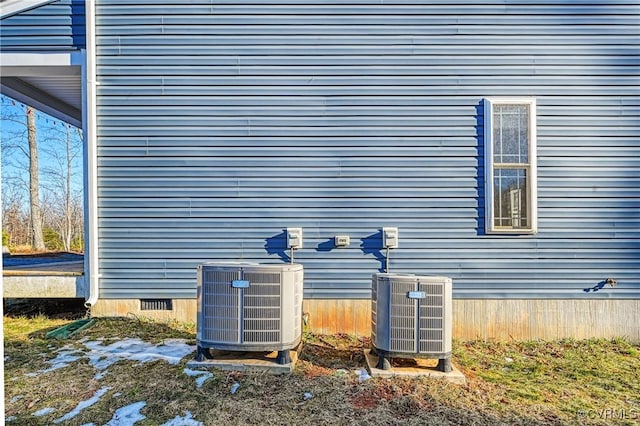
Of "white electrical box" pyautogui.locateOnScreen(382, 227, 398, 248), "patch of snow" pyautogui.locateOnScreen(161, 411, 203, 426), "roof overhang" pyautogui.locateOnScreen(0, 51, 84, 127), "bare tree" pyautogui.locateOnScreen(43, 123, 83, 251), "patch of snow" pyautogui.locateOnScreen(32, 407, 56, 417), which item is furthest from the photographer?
"bare tree" pyautogui.locateOnScreen(43, 123, 83, 251)

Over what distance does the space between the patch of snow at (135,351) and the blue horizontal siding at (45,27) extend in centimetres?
333

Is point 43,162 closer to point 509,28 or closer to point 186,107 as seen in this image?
point 186,107

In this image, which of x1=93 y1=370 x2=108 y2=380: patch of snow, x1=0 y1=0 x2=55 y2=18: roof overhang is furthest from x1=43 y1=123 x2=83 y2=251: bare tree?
x1=93 y1=370 x2=108 y2=380: patch of snow

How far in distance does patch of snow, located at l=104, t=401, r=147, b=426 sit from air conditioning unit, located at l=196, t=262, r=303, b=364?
0.65 meters

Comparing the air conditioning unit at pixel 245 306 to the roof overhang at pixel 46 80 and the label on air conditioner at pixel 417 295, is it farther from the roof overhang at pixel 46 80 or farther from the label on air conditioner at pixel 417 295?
the roof overhang at pixel 46 80

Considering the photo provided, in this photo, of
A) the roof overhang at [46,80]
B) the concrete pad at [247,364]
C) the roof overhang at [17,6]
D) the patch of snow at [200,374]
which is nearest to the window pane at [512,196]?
the concrete pad at [247,364]

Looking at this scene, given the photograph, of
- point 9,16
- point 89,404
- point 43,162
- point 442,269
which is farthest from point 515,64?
point 43,162

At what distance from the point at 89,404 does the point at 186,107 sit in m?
3.03

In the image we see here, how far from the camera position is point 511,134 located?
169 inches

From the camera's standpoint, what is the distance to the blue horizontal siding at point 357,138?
4285 millimetres

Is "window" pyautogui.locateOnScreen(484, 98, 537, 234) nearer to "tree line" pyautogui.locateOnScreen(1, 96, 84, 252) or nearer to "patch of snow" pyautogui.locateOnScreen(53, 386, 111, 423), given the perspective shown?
"patch of snow" pyautogui.locateOnScreen(53, 386, 111, 423)

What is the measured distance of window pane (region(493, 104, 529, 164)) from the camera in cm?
429

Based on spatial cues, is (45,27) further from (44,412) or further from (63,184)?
(63,184)

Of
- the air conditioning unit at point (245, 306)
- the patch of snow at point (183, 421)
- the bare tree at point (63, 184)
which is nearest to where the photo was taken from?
the patch of snow at point (183, 421)
